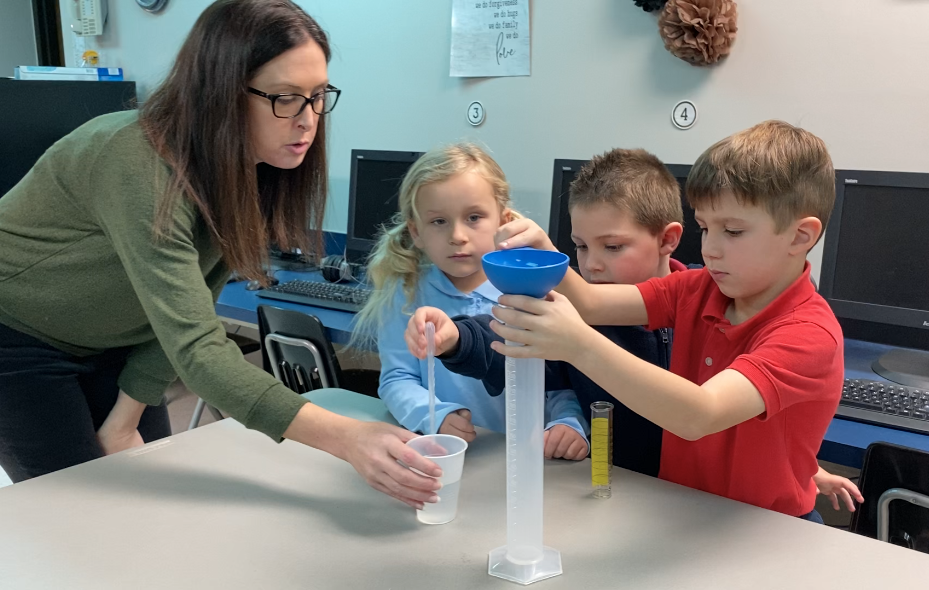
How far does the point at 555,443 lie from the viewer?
1.20 metres

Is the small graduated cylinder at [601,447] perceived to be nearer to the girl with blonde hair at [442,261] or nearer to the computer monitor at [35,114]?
the girl with blonde hair at [442,261]

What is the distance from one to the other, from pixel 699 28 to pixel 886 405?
3.82ft

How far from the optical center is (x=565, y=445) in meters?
1.20

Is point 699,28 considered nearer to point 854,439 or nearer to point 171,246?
point 854,439

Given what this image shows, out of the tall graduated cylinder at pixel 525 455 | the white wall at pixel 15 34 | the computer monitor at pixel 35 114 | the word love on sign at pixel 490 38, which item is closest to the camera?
the tall graduated cylinder at pixel 525 455

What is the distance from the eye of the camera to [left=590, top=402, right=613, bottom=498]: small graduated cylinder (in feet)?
3.34

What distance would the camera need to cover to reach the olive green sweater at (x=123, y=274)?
1.09 m

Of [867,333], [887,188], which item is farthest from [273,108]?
[867,333]

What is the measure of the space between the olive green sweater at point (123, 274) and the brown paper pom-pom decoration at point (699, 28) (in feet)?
4.96

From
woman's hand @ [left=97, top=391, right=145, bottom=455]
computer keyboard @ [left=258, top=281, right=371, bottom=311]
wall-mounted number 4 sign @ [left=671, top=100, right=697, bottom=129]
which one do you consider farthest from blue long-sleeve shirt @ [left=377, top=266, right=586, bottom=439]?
wall-mounted number 4 sign @ [left=671, top=100, right=697, bottom=129]


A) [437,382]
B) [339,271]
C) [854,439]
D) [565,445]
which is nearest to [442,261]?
[437,382]

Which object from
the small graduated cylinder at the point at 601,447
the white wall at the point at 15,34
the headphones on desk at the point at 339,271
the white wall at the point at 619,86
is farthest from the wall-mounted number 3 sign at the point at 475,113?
the white wall at the point at 15,34

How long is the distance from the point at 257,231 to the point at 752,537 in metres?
0.91

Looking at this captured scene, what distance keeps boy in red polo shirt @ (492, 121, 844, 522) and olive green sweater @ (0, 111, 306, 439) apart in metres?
0.47
